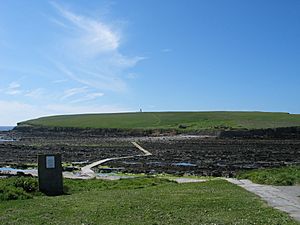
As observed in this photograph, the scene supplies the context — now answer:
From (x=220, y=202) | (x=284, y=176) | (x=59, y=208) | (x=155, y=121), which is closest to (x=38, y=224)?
(x=59, y=208)

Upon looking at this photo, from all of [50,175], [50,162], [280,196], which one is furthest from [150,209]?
[50,162]

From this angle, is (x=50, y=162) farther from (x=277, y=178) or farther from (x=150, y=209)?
(x=277, y=178)

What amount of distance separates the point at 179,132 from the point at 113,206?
10323cm

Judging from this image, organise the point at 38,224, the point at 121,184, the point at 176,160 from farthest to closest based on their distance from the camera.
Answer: the point at 176,160, the point at 121,184, the point at 38,224

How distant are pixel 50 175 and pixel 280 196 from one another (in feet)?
32.8

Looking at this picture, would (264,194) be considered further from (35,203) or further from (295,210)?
(35,203)

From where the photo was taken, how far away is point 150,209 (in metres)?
13.0

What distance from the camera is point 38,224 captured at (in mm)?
11281

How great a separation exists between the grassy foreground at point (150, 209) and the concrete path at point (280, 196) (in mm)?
450

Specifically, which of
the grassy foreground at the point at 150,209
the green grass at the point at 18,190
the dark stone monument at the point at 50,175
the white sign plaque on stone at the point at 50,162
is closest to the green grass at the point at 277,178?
the grassy foreground at the point at 150,209

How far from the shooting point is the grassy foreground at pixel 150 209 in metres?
11.5

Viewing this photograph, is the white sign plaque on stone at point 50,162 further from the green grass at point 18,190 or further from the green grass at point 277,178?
the green grass at point 277,178

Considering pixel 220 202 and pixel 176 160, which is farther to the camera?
pixel 176 160

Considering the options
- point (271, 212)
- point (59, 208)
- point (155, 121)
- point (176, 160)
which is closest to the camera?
point (271, 212)
